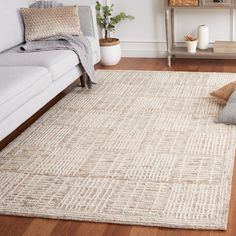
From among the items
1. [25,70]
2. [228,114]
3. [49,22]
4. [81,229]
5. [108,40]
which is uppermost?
[49,22]

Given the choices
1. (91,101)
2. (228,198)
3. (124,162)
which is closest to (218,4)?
(91,101)

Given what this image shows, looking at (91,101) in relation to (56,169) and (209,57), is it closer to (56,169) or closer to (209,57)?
(56,169)

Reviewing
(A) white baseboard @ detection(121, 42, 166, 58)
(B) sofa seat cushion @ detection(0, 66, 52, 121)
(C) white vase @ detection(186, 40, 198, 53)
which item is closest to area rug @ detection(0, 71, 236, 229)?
(B) sofa seat cushion @ detection(0, 66, 52, 121)

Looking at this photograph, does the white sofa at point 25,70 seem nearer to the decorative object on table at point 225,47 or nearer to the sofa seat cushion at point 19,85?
the sofa seat cushion at point 19,85

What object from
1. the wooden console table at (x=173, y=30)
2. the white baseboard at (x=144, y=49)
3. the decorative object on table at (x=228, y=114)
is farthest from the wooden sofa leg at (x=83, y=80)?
the decorative object on table at (x=228, y=114)

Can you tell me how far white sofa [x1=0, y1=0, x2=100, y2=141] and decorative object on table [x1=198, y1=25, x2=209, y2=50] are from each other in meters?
0.94

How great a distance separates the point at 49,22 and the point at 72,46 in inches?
13.1

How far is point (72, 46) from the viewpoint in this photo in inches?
141

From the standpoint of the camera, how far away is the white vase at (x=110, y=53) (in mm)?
4363

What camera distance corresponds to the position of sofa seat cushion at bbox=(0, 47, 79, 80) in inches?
128

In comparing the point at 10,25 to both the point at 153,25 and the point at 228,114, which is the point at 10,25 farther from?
the point at 228,114

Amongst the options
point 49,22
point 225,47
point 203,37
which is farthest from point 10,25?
point 225,47

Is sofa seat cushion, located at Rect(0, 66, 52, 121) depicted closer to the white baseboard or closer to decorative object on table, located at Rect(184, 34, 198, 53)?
decorative object on table, located at Rect(184, 34, 198, 53)

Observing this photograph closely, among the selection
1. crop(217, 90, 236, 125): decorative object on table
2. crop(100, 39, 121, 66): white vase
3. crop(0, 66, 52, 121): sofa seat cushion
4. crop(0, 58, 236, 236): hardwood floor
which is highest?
crop(0, 66, 52, 121): sofa seat cushion
